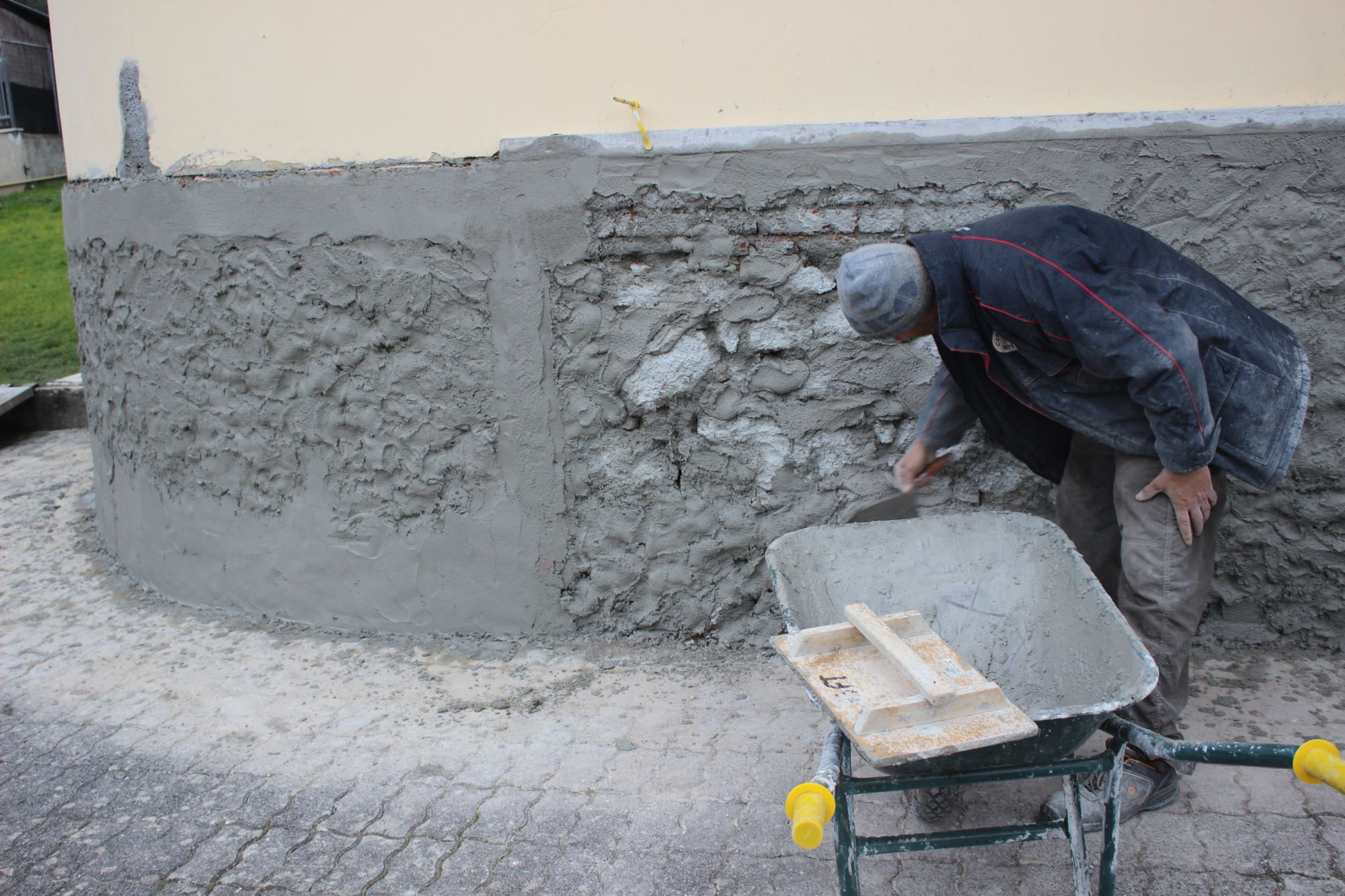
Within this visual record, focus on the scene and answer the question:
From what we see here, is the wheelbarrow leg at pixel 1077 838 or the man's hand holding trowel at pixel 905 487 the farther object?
the man's hand holding trowel at pixel 905 487

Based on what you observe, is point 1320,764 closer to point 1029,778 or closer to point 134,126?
point 1029,778

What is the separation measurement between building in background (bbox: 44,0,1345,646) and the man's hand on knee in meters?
0.93

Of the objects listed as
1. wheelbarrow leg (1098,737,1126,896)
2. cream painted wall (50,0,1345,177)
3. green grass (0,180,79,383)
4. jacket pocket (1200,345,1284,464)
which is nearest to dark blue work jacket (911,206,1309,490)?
jacket pocket (1200,345,1284,464)

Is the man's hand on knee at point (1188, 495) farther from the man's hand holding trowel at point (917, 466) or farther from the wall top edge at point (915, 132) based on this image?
the wall top edge at point (915, 132)

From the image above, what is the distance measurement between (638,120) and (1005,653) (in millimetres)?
1903

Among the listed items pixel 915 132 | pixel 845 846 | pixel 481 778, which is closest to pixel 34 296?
pixel 481 778

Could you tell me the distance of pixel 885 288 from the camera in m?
2.11

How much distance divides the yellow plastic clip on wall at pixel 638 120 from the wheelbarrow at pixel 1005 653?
1.36 m

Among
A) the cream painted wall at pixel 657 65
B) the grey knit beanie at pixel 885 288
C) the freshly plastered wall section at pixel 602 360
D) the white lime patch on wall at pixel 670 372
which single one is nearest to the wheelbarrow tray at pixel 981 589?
the grey knit beanie at pixel 885 288

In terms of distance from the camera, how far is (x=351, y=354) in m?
3.28

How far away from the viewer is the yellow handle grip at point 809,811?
1394 millimetres

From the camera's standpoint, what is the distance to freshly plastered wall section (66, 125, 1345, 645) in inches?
111

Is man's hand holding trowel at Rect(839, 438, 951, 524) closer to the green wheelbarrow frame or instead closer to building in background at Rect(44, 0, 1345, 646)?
building in background at Rect(44, 0, 1345, 646)

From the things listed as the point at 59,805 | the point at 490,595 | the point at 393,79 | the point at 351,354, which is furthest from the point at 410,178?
the point at 59,805
